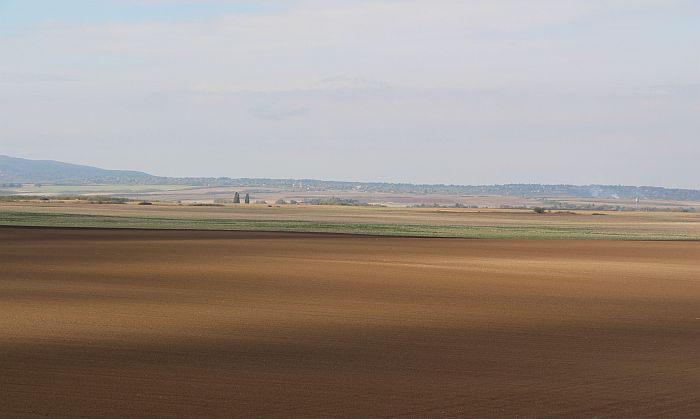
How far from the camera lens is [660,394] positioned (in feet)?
46.9

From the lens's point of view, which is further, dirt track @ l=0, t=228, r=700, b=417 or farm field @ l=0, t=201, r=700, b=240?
farm field @ l=0, t=201, r=700, b=240

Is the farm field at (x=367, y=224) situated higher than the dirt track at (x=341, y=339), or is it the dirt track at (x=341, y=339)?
the farm field at (x=367, y=224)

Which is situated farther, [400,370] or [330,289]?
[330,289]

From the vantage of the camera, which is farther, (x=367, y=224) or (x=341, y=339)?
(x=367, y=224)

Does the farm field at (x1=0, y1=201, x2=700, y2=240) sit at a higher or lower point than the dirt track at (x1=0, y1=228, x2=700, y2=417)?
higher

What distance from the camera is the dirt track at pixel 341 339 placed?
1354cm

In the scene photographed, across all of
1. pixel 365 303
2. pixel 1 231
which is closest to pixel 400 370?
pixel 365 303

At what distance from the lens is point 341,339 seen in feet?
61.9

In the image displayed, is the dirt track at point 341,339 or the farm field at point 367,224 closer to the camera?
the dirt track at point 341,339

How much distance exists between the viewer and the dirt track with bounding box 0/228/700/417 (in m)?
13.5

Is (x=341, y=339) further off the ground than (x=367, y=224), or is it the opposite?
(x=367, y=224)

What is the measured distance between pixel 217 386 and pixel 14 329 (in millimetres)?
6236

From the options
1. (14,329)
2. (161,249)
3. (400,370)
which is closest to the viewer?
(400,370)

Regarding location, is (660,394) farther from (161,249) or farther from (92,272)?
(161,249)
